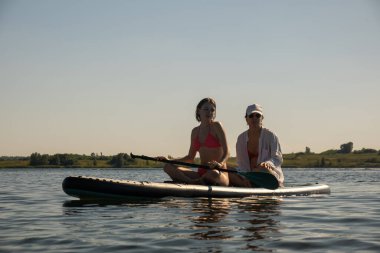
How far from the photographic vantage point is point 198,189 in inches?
389

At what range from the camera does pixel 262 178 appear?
410 inches

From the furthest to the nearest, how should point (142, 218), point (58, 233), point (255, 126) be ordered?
point (255, 126) < point (142, 218) < point (58, 233)

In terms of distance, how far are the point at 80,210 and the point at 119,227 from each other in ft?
7.09

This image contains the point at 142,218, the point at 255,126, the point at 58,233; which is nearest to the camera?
the point at 58,233

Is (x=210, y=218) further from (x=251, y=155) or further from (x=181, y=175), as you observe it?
(x=251, y=155)

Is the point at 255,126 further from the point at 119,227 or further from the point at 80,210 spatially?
the point at 119,227

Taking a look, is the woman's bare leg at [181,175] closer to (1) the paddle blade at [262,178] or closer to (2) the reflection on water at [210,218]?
(2) the reflection on water at [210,218]

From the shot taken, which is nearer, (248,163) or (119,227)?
(119,227)

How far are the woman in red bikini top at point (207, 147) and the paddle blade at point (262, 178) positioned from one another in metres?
0.50

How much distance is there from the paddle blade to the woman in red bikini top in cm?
50

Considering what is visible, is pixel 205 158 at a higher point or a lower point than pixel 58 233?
higher

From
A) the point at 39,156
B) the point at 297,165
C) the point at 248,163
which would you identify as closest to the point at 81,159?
the point at 39,156

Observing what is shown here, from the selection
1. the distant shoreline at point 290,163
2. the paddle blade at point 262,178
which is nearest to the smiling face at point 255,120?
the paddle blade at point 262,178

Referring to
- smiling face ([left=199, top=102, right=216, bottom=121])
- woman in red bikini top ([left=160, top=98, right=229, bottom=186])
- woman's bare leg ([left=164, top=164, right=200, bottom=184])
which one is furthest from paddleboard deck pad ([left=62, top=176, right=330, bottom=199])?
smiling face ([left=199, top=102, right=216, bottom=121])
